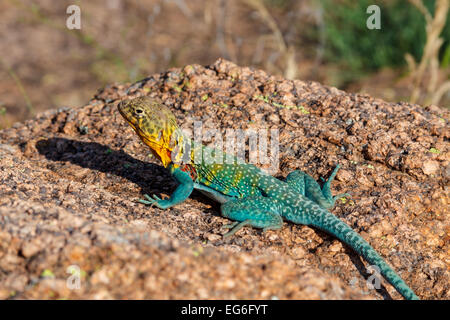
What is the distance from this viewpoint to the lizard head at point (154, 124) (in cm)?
395

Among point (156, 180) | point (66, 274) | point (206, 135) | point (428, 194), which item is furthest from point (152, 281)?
point (428, 194)

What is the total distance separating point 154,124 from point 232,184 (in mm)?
896

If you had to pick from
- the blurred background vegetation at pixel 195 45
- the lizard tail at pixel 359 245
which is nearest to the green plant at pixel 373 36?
the blurred background vegetation at pixel 195 45

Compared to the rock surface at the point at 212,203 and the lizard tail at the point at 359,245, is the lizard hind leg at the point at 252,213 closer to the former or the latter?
the rock surface at the point at 212,203

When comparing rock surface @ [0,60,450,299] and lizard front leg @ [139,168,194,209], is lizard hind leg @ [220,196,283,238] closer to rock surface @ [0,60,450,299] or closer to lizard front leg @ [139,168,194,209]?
rock surface @ [0,60,450,299]

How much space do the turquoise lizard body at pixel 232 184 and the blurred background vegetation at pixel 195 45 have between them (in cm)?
447

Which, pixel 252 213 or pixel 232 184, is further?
pixel 232 184

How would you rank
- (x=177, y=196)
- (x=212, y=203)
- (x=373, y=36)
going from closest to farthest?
(x=177, y=196) < (x=212, y=203) < (x=373, y=36)

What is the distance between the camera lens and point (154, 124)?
397cm

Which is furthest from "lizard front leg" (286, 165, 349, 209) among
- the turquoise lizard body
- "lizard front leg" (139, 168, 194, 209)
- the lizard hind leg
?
"lizard front leg" (139, 168, 194, 209)

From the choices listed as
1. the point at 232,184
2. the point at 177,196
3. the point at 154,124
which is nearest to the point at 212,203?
the point at 232,184

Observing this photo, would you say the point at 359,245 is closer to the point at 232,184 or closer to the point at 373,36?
the point at 232,184

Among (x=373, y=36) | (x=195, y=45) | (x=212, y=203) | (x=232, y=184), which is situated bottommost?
(x=212, y=203)

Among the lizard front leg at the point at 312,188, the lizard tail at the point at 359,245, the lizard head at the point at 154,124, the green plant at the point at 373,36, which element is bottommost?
the lizard tail at the point at 359,245
